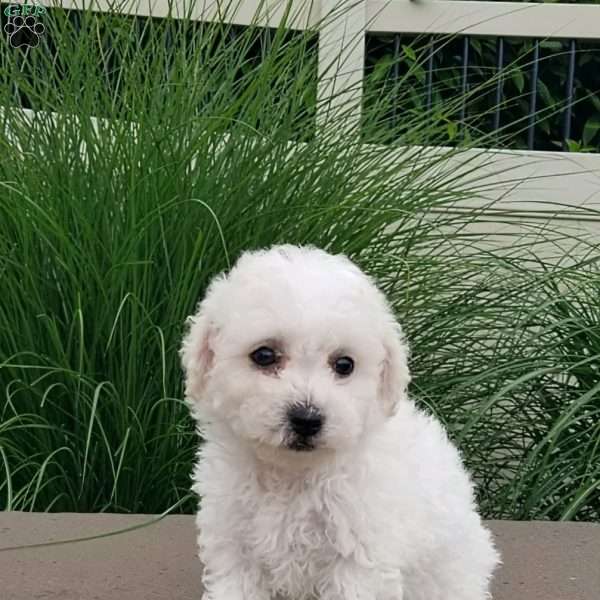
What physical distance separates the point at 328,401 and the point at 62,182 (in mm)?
2663

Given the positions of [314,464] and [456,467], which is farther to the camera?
[456,467]

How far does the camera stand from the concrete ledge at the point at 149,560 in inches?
133

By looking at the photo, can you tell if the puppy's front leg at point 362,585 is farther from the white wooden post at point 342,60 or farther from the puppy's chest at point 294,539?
the white wooden post at point 342,60

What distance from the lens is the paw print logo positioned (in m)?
6.24

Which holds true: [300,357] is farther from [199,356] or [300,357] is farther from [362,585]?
[362,585]

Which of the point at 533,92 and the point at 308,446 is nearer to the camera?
the point at 308,446

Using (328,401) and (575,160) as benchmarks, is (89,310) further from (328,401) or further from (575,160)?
(575,160)

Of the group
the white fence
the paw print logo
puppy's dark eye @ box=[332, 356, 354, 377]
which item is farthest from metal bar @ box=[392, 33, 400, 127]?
puppy's dark eye @ box=[332, 356, 354, 377]

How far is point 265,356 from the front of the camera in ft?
8.41

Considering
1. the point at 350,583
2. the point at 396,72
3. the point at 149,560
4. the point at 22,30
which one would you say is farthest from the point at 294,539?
the point at 22,30

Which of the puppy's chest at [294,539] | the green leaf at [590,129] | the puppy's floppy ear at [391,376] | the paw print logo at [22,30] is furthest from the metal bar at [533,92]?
the puppy's chest at [294,539]

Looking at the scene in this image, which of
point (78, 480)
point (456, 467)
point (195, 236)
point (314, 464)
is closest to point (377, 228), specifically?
point (195, 236)

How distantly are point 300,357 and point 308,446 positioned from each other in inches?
8.2

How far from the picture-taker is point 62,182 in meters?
4.78
